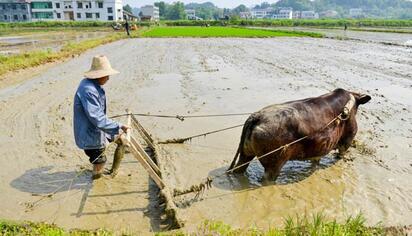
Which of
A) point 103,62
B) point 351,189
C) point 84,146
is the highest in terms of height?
point 103,62

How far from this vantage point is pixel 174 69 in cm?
1416

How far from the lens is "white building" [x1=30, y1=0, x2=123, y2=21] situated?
75.4 meters

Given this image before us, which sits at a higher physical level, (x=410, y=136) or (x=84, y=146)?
(x=84, y=146)

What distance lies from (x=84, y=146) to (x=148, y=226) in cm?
136

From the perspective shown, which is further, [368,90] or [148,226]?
[368,90]

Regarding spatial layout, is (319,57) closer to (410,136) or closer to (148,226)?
(410,136)

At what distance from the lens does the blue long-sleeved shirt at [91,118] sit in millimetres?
4238

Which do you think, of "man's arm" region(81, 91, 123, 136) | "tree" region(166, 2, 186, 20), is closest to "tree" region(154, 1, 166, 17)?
"tree" region(166, 2, 186, 20)

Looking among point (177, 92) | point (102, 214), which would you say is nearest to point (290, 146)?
point (102, 214)

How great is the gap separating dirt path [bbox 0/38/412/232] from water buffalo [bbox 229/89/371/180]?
17.5 inches

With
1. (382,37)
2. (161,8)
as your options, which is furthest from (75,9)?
(161,8)

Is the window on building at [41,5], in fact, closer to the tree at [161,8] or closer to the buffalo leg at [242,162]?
the tree at [161,8]

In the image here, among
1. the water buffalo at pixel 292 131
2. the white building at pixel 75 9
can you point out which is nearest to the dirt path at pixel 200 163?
the water buffalo at pixel 292 131

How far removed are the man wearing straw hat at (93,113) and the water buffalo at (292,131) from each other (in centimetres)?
153
